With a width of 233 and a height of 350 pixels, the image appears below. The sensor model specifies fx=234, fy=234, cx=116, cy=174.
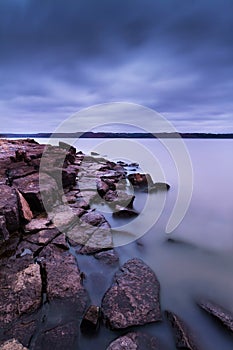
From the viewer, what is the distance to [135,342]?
9.48 feet

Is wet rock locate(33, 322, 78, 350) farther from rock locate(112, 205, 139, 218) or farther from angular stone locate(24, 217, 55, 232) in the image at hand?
rock locate(112, 205, 139, 218)

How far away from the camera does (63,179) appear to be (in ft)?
30.5

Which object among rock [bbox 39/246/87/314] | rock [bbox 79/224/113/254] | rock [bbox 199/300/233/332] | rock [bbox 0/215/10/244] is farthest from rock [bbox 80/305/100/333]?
rock [bbox 0/215/10/244]

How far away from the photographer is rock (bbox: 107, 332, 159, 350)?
9.16 ft

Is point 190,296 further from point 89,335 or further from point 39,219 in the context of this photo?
point 39,219

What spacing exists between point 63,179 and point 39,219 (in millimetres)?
3359

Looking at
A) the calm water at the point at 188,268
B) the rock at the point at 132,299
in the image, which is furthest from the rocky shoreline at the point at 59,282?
the calm water at the point at 188,268

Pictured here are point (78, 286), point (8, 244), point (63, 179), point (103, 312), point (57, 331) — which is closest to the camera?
point (57, 331)

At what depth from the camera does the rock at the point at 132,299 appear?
3.26 m

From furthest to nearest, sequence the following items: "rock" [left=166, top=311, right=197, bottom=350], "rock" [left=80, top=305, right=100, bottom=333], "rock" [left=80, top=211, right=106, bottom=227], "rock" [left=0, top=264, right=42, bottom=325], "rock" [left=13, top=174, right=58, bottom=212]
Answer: "rock" [left=13, top=174, right=58, bottom=212] → "rock" [left=80, top=211, right=106, bottom=227] → "rock" [left=0, top=264, right=42, bottom=325] → "rock" [left=80, top=305, right=100, bottom=333] → "rock" [left=166, top=311, right=197, bottom=350]

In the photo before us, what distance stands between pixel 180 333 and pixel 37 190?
5.17 meters

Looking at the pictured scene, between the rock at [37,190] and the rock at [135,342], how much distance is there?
4.46 metres

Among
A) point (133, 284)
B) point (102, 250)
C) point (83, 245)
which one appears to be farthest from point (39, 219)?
point (133, 284)

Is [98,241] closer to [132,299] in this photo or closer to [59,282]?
[59,282]
